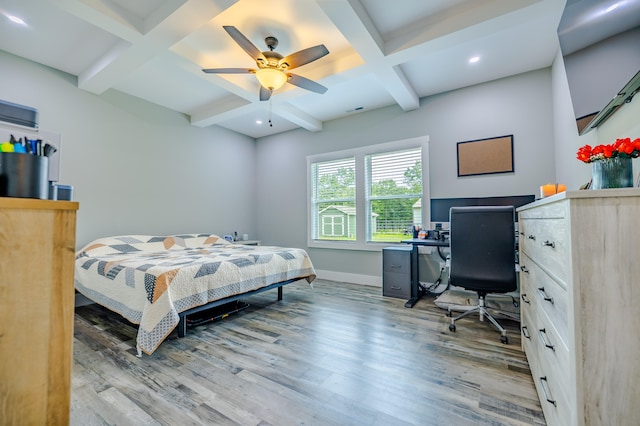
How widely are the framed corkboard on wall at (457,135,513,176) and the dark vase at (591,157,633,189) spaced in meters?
2.53

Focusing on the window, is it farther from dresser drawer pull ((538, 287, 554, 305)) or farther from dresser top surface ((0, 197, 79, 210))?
dresser top surface ((0, 197, 79, 210))

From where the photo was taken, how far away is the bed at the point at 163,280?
2.17 metres

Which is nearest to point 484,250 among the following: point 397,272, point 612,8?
point 397,272

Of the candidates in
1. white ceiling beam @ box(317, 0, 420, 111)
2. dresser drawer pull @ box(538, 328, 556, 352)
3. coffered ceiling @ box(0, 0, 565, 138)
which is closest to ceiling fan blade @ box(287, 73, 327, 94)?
coffered ceiling @ box(0, 0, 565, 138)

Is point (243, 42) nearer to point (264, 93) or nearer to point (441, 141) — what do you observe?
point (264, 93)

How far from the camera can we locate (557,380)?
1182 mm

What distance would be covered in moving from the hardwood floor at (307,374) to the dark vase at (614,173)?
1.22 metres

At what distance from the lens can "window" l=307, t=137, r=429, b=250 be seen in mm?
4176

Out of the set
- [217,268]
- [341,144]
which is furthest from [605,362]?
[341,144]

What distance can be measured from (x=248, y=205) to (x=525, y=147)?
15.1 feet

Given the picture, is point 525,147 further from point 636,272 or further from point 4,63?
point 4,63

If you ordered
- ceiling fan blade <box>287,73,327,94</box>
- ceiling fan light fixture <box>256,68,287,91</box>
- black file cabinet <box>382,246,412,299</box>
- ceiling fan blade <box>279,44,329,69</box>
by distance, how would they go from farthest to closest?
black file cabinet <box>382,246,412,299</box>, ceiling fan blade <box>287,73,327,94</box>, ceiling fan light fixture <box>256,68,287,91</box>, ceiling fan blade <box>279,44,329,69</box>

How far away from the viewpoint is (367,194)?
15.1 feet

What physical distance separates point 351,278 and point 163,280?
304 centimetres
